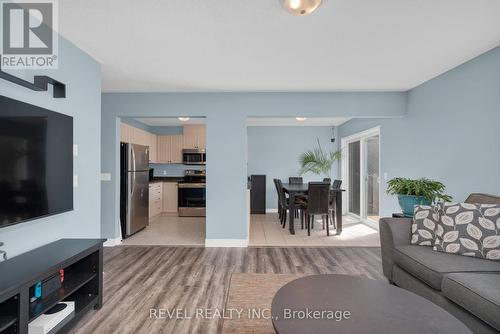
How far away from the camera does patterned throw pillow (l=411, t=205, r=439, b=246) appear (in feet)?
7.65

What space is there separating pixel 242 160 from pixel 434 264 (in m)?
2.73

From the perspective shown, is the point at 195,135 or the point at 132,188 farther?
the point at 195,135

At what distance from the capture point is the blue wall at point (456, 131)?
2631mm

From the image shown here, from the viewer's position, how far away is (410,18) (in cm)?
210

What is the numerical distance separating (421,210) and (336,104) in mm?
2191

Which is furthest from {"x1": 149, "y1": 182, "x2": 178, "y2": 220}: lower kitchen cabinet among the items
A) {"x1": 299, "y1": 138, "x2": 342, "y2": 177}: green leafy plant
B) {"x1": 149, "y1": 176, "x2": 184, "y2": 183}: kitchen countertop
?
{"x1": 299, "y1": 138, "x2": 342, "y2": 177}: green leafy plant

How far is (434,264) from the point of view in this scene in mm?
1940

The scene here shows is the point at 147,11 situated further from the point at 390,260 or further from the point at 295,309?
the point at 390,260

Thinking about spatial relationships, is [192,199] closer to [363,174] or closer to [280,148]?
[280,148]

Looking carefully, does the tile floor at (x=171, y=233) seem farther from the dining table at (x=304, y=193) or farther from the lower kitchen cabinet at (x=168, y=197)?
the dining table at (x=304, y=193)

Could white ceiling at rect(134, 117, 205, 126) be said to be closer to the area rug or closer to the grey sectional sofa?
the area rug

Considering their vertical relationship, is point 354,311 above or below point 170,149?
below

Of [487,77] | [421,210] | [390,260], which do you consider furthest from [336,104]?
[390,260]

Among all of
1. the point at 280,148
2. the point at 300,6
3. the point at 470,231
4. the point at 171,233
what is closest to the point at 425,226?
the point at 470,231
